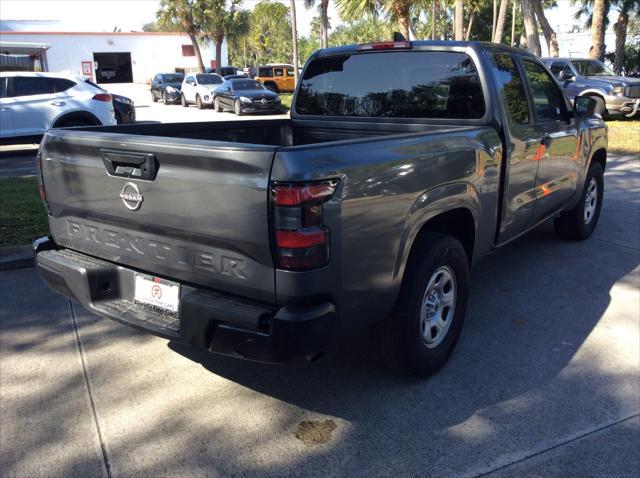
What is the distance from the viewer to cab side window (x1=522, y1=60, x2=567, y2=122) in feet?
15.3

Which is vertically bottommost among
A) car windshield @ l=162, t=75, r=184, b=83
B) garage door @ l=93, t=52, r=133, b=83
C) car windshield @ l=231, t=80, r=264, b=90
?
car windshield @ l=231, t=80, r=264, b=90

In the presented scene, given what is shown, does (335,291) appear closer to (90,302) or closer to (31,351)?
(90,302)

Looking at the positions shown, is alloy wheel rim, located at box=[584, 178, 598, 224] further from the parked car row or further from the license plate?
the parked car row

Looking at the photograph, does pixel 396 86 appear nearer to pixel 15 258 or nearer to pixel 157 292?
pixel 157 292

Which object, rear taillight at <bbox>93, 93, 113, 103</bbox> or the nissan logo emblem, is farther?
rear taillight at <bbox>93, 93, 113, 103</bbox>

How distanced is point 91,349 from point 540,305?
3.26 m

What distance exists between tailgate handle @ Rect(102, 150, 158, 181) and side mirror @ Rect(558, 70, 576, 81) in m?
16.7

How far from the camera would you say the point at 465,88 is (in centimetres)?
406

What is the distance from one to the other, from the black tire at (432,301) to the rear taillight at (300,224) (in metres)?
0.81

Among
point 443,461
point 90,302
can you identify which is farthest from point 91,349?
point 443,461

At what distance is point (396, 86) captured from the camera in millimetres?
4336

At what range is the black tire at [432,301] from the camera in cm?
316

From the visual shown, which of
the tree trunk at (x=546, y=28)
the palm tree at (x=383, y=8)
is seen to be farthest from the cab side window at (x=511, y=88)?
the palm tree at (x=383, y=8)

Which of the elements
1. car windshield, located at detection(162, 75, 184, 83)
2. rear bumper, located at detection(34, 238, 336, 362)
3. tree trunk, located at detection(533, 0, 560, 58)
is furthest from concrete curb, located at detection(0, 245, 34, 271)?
car windshield, located at detection(162, 75, 184, 83)
